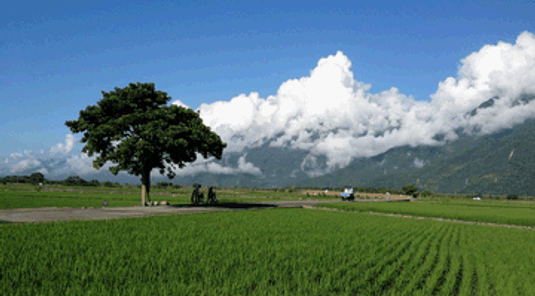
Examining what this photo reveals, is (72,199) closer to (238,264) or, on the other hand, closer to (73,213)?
(73,213)

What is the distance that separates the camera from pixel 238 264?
12820 mm

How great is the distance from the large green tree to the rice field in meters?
17.1

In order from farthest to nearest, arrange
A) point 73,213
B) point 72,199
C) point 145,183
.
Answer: point 72,199
point 145,183
point 73,213

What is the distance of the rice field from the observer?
9.93 metres

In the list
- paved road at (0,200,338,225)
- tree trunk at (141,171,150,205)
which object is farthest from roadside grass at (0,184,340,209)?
paved road at (0,200,338,225)

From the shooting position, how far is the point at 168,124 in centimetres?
3938

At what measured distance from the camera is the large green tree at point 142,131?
1459 inches

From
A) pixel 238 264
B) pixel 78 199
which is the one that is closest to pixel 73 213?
pixel 238 264

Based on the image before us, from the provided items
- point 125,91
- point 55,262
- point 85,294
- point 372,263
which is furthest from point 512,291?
point 125,91

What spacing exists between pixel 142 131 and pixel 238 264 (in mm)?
28235

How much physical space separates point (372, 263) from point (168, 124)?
30054 mm

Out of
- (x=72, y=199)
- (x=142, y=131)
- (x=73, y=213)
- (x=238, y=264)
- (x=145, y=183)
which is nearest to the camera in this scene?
(x=238, y=264)

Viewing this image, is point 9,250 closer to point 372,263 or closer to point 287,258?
point 287,258

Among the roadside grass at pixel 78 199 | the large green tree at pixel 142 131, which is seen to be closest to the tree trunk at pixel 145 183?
the large green tree at pixel 142 131
